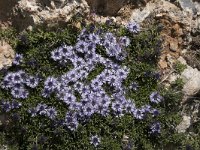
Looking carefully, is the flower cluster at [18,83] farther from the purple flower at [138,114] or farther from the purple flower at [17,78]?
the purple flower at [138,114]

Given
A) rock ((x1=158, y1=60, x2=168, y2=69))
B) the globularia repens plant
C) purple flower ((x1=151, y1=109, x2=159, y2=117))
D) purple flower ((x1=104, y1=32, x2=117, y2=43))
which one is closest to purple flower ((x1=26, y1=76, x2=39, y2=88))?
the globularia repens plant

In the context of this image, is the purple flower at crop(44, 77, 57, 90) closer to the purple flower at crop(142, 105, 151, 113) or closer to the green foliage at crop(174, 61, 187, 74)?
the purple flower at crop(142, 105, 151, 113)

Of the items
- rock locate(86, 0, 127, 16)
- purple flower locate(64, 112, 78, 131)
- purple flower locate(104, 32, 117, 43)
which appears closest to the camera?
purple flower locate(64, 112, 78, 131)

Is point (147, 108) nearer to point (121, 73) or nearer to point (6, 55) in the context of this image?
point (121, 73)

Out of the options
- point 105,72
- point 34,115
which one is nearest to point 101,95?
point 105,72

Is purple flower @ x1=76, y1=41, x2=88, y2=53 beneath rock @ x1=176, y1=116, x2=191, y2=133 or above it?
above

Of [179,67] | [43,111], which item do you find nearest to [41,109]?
[43,111]

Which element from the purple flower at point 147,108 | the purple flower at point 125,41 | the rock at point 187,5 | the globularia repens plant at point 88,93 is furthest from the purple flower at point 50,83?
the rock at point 187,5
